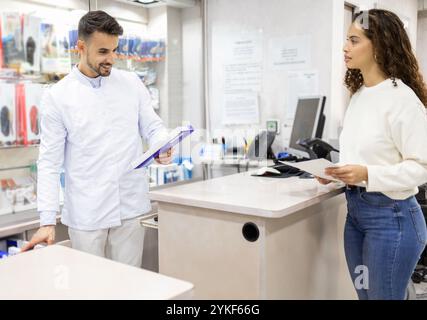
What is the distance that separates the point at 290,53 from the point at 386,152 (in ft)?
6.27

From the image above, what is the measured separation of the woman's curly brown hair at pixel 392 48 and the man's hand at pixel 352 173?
1.05ft

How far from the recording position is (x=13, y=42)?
242 cm

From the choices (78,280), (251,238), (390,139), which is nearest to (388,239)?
(390,139)

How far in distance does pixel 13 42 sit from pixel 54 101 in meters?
0.85

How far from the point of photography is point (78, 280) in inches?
35.7

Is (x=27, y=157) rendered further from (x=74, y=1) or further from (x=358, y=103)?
(x=358, y=103)

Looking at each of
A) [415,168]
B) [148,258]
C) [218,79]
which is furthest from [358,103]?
[218,79]

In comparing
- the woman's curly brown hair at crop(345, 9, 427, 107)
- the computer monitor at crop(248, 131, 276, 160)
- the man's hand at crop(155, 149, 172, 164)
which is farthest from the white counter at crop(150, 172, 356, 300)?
the computer monitor at crop(248, 131, 276, 160)

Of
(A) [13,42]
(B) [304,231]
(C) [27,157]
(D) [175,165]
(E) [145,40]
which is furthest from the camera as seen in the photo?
(D) [175,165]

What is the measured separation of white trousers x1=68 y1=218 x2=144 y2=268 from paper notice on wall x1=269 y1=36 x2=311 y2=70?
5.95ft

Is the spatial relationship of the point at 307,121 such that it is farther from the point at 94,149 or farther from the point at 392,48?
the point at 94,149

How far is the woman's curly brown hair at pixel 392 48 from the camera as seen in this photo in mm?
1506

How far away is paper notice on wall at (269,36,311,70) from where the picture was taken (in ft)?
10.3
